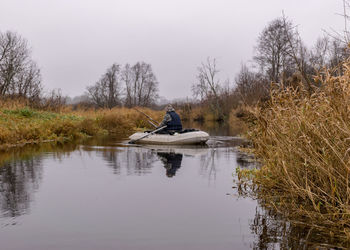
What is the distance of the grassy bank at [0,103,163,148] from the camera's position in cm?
1455

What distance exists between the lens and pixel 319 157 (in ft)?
14.8

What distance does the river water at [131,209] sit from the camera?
13.5 ft

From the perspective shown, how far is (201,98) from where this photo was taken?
45750mm

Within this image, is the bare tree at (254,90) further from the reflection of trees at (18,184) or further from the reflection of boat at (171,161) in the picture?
the reflection of trees at (18,184)

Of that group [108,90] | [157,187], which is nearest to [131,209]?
[157,187]

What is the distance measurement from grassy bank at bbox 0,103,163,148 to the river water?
17.7 ft

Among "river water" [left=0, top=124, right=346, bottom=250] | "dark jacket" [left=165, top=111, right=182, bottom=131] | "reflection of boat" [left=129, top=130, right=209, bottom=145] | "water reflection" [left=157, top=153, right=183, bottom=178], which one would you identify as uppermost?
"dark jacket" [left=165, top=111, right=182, bottom=131]

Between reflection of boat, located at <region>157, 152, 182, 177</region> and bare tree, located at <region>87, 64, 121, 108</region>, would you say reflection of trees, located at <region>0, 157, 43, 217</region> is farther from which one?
bare tree, located at <region>87, 64, 121, 108</region>

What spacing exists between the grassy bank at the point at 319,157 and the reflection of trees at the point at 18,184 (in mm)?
3975

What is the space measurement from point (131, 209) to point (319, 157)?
287 cm

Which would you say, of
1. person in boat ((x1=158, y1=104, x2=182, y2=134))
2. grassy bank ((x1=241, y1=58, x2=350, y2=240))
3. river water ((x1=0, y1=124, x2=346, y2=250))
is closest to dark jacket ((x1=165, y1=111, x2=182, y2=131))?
person in boat ((x1=158, y1=104, x2=182, y2=134))

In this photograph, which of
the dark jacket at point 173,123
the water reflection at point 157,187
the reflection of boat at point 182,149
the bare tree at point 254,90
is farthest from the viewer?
the dark jacket at point 173,123

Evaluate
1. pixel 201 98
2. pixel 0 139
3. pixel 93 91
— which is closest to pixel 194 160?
pixel 0 139

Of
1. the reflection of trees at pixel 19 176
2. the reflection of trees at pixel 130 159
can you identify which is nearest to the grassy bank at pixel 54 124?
the reflection of trees at pixel 19 176
